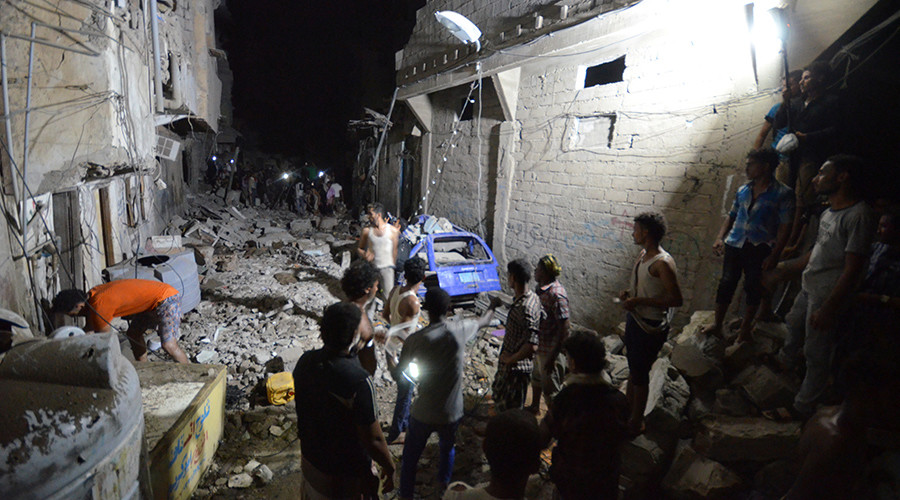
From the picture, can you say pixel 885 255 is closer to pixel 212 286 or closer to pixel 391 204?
pixel 212 286

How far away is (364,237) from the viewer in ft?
19.4

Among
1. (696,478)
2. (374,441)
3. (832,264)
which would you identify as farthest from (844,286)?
(374,441)

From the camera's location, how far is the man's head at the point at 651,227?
299cm

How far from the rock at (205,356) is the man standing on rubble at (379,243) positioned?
2.33 metres

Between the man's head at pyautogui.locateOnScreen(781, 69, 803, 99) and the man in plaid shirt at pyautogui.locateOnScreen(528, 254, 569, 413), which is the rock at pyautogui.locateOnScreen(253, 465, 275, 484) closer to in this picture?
the man in plaid shirt at pyautogui.locateOnScreen(528, 254, 569, 413)

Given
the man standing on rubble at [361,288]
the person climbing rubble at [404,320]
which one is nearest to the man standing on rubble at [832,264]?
the person climbing rubble at [404,320]

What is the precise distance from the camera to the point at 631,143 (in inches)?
215

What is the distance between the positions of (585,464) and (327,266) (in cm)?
831

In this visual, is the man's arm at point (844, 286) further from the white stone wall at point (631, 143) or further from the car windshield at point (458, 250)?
the car windshield at point (458, 250)

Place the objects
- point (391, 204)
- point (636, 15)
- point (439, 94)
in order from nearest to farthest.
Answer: point (636, 15)
point (439, 94)
point (391, 204)

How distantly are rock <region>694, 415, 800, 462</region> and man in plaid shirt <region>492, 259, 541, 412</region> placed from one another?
1.38 meters

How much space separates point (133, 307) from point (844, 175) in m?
6.04

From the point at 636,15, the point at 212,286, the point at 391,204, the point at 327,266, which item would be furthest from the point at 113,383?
the point at 391,204

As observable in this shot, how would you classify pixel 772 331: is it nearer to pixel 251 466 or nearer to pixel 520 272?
pixel 520 272
